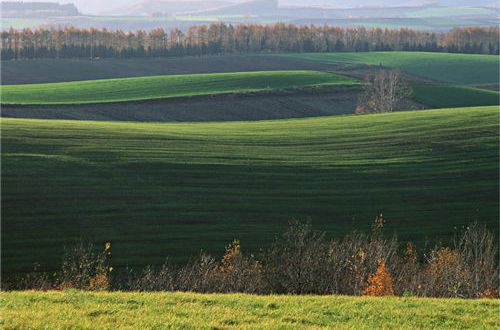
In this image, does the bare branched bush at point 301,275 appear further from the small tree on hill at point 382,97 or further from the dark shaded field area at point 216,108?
the small tree on hill at point 382,97

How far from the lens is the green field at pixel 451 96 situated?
87.9 m

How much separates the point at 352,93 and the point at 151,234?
6257cm

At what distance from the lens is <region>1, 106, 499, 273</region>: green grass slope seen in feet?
103

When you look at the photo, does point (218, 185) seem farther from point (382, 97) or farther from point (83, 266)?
point (382, 97)

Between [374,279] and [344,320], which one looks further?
[374,279]

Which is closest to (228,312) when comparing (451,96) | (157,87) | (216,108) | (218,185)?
(218,185)

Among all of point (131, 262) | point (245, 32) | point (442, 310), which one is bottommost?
point (131, 262)

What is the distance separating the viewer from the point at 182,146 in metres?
47.0

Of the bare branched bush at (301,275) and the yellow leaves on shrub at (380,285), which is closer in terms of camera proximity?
the yellow leaves on shrub at (380,285)

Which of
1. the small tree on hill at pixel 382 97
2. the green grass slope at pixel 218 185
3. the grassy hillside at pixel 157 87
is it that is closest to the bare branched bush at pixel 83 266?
the green grass slope at pixel 218 185

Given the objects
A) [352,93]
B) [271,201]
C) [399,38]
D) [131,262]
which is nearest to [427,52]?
[399,38]

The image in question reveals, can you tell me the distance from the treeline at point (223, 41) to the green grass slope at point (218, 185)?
77.6 metres

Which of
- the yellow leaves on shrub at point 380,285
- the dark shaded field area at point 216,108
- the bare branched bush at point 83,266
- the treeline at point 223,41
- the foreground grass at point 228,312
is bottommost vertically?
the bare branched bush at point 83,266

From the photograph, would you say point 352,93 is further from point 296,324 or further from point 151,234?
point 296,324
